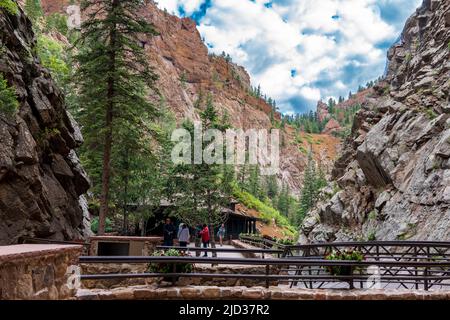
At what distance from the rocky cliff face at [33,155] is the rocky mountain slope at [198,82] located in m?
120

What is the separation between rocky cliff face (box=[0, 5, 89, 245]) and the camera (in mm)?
14562

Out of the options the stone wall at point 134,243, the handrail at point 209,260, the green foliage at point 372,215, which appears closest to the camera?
the handrail at point 209,260

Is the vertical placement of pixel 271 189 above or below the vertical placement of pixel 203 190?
above

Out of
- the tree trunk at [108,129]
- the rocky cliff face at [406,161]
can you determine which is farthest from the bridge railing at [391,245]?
the tree trunk at [108,129]

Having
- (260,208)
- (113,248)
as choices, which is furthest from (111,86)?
(260,208)

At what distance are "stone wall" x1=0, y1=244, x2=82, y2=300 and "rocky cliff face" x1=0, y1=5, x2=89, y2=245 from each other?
916 centimetres

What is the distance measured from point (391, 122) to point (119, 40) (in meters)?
21.1

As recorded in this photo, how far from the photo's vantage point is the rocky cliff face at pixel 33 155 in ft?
47.8

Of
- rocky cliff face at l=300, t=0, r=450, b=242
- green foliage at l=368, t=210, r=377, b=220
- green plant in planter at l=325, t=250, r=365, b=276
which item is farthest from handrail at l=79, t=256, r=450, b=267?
green foliage at l=368, t=210, r=377, b=220

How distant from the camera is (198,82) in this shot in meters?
172

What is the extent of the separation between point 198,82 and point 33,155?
16052 cm

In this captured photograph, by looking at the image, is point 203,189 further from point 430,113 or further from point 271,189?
point 271,189

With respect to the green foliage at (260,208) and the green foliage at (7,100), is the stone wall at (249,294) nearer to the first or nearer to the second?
the green foliage at (7,100)
